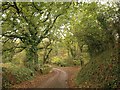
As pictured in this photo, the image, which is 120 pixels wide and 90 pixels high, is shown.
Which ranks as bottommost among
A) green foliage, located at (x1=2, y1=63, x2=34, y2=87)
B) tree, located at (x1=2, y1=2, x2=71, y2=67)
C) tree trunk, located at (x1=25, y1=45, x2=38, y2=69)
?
green foliage, located at (x1=2, y1=63, x2=34, y2=87)

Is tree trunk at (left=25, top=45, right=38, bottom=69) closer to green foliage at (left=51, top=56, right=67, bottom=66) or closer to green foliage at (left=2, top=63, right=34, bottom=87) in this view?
green foliage at (left=2, top=63, right=34, bottom=87)

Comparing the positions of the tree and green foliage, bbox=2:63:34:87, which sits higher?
the tree

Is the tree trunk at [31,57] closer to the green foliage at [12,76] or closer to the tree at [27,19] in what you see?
the tree at [27,19]

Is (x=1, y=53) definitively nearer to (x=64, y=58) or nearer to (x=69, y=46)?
(x=69, y=46)

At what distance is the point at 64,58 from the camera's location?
43219mm

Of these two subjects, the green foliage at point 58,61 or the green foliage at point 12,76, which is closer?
the green foliage at point 12,76

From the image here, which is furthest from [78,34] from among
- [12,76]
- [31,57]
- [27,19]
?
[31,57]

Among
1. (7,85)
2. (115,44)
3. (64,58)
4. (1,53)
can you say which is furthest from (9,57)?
(64,58)

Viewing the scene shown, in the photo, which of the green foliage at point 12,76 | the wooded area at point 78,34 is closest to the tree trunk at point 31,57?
the wooded area at point 78,34

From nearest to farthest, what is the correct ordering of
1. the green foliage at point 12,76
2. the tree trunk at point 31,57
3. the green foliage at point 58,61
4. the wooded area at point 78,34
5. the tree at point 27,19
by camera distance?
the wooded area at point 78,34, the green foliage at point 12,76, the tree at point 27,19, the tree trunk at point 31,57, the green foliage at point 58,61

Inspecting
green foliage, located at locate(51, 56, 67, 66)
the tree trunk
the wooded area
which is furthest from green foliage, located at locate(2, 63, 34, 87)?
green foliage, located at locate(51, 56, 67, 66)

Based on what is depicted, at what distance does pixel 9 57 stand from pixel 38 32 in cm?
489

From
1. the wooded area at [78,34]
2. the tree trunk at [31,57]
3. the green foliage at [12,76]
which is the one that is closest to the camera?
the wooded area at [78,34]

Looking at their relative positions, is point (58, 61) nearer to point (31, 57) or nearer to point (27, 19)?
point (31, 57)
